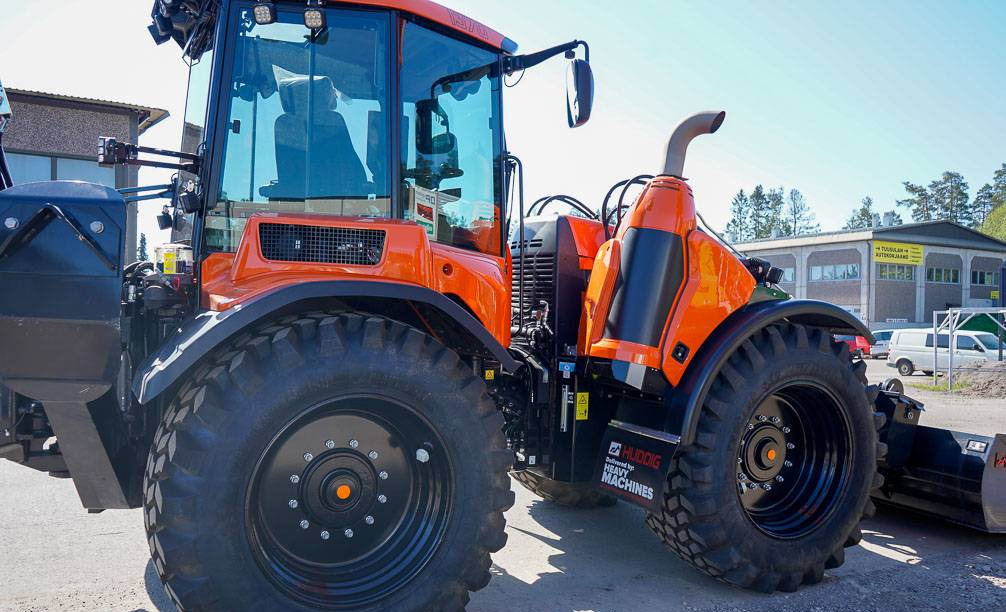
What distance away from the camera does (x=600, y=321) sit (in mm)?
4172

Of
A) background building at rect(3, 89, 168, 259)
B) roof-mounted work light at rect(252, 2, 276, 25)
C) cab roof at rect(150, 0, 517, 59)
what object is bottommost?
roof-mounted work light at rect(252, 2, 276, 25)

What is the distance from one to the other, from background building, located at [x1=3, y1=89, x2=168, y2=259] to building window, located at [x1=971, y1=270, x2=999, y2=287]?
49935mm

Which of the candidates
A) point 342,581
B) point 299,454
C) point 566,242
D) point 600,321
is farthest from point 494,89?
point 342,581

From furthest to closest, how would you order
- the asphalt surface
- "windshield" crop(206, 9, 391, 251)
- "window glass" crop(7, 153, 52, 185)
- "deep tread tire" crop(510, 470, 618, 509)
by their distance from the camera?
1. "window glass" crop(7, 153, 52, 185)
2. "deep tread tire" crop(510, 470, 618, 509)
3. the asphalt surface
4. "windshield" crop(206, 9, 391, 251)

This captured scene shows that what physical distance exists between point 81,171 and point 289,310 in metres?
15.4

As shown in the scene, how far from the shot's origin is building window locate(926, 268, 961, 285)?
45750mm

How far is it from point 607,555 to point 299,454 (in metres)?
2.30

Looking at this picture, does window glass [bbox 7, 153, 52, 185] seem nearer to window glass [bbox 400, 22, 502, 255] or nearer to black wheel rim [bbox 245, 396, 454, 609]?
window glass [bbox 400, 22, 502, 255]

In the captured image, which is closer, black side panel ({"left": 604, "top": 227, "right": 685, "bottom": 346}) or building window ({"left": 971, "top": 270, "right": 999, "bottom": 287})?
black side panel ({"left": 604, "top": 227, "right": 685, "bottom": 346})

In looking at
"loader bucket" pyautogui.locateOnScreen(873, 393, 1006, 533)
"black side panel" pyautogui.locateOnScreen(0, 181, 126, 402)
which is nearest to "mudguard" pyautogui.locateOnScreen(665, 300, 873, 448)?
"loader bucket" pyautogui.locateOnScreen(873, 393, 1006, 533)

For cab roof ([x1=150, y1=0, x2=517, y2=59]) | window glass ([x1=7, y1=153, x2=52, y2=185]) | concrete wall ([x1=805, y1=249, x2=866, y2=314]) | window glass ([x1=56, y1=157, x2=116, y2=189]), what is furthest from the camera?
concrete wall ([x1=805, y1=249, x2=866, y2=314])

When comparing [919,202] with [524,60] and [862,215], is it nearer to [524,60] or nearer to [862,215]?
[862,215]

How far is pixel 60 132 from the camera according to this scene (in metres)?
15.7

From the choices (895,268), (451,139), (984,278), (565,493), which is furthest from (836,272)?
(451,139)
